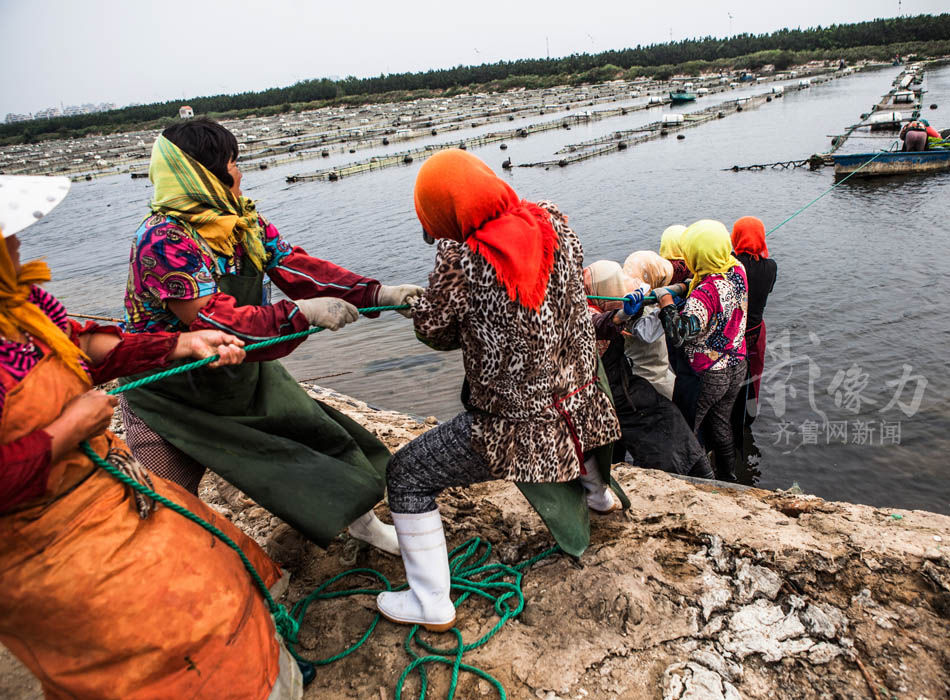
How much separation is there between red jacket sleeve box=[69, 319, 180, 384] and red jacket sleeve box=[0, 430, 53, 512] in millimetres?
449

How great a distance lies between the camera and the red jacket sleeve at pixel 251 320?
81.7 inches

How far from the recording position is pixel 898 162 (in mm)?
12906

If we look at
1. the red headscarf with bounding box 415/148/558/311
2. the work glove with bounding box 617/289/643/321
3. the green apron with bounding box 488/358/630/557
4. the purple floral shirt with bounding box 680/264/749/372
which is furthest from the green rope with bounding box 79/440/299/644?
the purple floral shirt with bounding box 680/264/749/372

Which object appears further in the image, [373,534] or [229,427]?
[373,534]

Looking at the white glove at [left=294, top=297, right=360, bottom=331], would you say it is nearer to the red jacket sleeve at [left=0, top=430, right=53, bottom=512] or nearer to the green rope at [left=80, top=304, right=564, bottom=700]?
the green rope at [left=80, top=304, right=564, bottom=700]

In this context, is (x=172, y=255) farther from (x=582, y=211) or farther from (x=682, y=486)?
(x=582, y=211)

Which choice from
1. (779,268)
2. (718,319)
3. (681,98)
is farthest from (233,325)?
(681,98)

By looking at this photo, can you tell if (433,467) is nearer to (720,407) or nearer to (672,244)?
(720,407)

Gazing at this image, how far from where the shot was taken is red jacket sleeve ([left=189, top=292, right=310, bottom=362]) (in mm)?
2074

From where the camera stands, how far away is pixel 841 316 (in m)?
7.32

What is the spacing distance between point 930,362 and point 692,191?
397 inches

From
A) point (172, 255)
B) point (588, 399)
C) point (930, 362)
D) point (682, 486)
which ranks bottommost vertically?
point (930, 362)

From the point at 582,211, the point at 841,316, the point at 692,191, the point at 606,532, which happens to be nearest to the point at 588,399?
the point at 606,532

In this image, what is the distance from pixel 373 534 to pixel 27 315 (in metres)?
1.72
